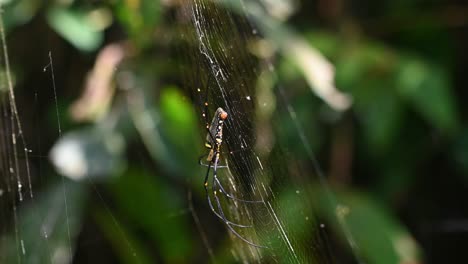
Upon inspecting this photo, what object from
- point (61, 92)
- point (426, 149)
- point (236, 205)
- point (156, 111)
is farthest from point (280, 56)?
point (236, 205)

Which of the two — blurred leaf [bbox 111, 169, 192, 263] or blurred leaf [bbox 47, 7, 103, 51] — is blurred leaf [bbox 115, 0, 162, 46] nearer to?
blurred leaf [bbox 47, 7, 103, 51]

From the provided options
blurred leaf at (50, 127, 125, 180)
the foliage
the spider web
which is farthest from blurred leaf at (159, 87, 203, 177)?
the spider web

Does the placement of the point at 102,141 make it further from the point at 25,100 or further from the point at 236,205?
the point at 236,205

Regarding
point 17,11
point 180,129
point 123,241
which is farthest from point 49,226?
point 17,11

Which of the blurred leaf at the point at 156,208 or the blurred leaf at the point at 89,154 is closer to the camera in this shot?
the blurred leaf at the point at 89,154

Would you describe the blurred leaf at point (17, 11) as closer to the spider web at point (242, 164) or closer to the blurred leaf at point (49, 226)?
the blurred leaf at point (49, 226)

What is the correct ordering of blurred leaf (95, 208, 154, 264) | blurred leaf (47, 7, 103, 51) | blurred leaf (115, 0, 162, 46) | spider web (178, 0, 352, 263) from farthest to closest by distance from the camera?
blurred leaf (95, 208, 154, 264) < blurred leaf (47, 7, 103, 51) < blurred leaf (115, 0, 162, 46) < spider web (178, 0, 352, 263)

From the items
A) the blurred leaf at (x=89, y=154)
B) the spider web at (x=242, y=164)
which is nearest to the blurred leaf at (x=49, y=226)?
the blurred leaf at (x=89, y=154)
